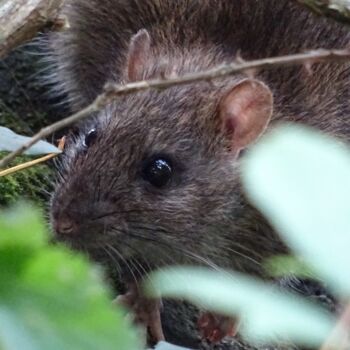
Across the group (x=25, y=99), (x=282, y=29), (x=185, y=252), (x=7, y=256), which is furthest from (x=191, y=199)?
(x=7, y=256)

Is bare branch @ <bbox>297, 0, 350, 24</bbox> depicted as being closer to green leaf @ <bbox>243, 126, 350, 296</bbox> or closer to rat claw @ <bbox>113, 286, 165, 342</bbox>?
rat claw @ <bbox>113, 286, 165, 342</bbox>

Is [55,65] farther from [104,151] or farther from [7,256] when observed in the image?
[7,256]

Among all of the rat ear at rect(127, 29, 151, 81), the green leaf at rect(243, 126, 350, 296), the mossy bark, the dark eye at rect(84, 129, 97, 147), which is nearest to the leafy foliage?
the green leaf at rect(243, 126, 350, 296)

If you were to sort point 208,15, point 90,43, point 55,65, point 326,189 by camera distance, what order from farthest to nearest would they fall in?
point 55,65 → point 90,43 → point 208,15 → point 326,189

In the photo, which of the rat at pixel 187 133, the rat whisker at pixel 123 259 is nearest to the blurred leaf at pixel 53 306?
→ the rat at pixel 187 133

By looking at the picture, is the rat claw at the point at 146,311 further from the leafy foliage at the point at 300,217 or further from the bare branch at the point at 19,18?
the leafy foliage at the point at 300,217

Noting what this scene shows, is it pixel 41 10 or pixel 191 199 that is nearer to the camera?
pixel 41 10

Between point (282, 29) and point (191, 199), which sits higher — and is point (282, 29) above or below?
above
